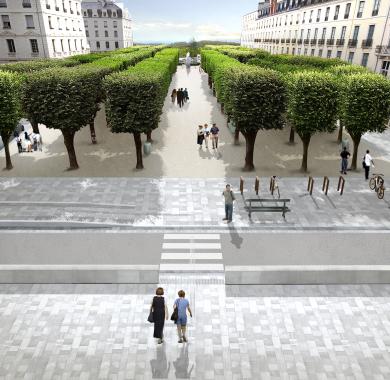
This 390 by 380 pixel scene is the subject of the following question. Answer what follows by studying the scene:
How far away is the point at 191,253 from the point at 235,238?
2245 millimetres

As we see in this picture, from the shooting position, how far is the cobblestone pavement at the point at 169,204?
1537 cm

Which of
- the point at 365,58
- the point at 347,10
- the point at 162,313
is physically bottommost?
the point at 162,313

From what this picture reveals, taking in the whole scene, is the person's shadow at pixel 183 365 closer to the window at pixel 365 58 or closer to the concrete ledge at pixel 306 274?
the concrete ledge at pixel 306 274

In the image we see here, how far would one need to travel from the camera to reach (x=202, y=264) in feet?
41.2

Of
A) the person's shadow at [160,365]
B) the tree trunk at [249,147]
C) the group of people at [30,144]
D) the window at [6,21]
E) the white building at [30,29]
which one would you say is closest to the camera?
the person's shadow at [160,365]

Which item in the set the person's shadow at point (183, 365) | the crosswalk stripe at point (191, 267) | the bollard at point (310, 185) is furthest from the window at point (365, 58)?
the person's shadow at point (183, 365)

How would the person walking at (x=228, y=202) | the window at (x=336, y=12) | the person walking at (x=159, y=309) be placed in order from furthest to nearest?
the window at (x=336, y=12), the person walking at (x=228, y=202), the person walking at (x=159, y=309)

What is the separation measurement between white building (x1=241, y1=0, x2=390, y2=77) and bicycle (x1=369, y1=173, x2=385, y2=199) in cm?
2771

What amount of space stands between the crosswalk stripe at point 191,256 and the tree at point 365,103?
46.5ft

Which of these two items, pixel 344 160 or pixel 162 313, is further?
pixel 344 160


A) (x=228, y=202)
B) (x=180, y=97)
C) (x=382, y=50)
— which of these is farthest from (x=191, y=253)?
(x=382, y=50)

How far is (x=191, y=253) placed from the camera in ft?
43.4

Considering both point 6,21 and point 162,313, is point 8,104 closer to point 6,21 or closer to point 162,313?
point 162,313

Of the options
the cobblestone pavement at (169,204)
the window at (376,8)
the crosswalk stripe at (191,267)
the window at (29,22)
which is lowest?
the crosswalk stripe at (191,267)
